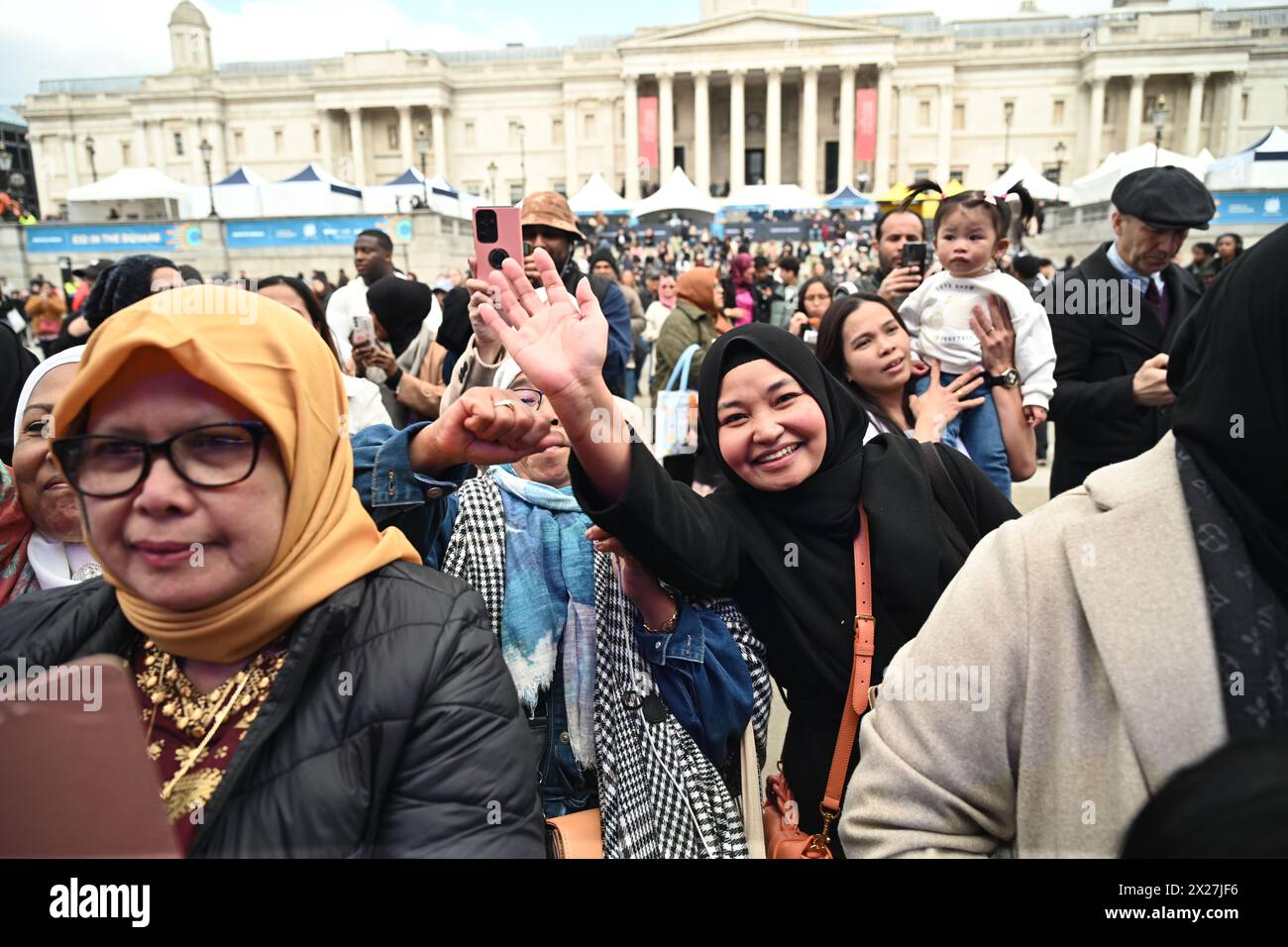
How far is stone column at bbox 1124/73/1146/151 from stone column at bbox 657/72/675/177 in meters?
28.3

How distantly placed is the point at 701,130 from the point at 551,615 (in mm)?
55808

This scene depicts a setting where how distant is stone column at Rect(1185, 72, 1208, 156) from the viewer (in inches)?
1950

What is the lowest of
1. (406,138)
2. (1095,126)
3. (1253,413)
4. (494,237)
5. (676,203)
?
(1253,413)

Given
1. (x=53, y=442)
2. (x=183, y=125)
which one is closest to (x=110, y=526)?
(x=53, y=442)

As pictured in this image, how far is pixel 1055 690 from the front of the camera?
3.56 ft

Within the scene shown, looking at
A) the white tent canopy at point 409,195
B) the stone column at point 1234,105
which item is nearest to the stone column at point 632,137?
the white tent canopy at point 409,195

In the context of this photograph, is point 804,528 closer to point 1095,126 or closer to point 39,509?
point 39,509

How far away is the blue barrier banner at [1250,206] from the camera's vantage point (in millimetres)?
19078

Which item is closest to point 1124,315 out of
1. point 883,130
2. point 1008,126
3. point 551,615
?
point 551,615

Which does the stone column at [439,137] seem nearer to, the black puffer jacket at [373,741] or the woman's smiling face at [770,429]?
the woman's smiling face at [770,429]

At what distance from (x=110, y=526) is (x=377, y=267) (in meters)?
5.35

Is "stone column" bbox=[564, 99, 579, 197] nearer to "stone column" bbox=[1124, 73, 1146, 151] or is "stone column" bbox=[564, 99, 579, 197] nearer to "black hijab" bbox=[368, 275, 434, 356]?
"stone column" bbox=[1124, 73, 1146, 151]

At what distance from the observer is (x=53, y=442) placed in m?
1.15

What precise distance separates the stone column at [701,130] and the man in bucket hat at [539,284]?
165ft
